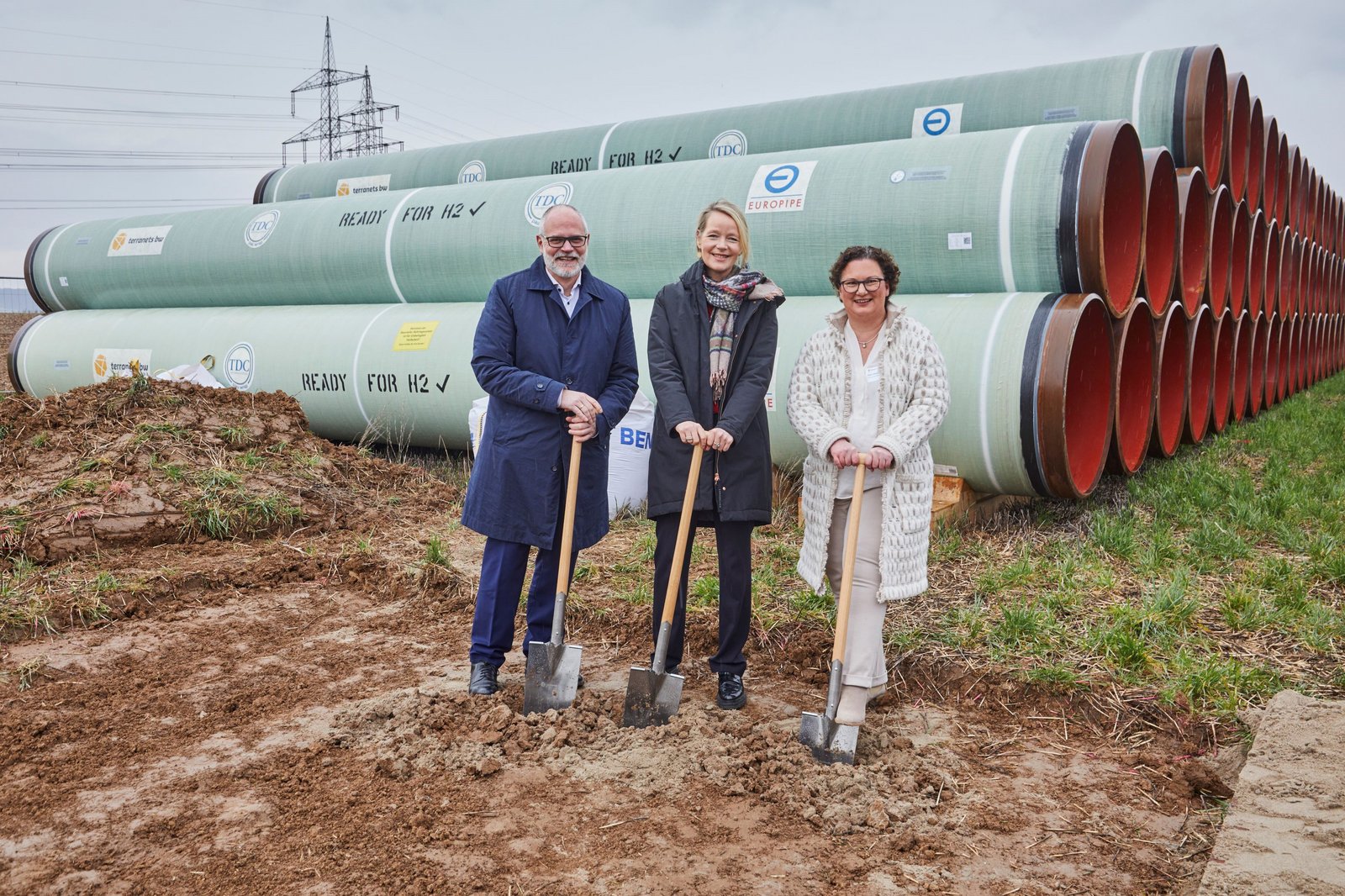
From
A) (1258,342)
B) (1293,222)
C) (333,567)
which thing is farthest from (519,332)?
(1293,222)

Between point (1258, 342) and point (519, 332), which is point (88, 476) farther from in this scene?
point (1258, 342)

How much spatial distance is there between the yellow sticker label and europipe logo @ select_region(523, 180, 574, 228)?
3.34 ft

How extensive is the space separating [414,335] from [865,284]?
4784 mm

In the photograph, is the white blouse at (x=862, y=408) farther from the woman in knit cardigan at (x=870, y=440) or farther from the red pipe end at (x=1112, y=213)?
the red pipe end at (x=1112, y=213)

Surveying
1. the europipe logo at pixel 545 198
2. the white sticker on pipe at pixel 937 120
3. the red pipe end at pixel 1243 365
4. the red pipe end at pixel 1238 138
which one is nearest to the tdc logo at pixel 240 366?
the europipe logo at pixel 545 198

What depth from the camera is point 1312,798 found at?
8.04ft

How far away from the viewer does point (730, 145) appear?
861cm

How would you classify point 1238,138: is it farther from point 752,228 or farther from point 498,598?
point 498,598

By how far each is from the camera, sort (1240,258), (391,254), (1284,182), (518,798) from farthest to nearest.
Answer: (1284,182)
(1240,258)
(391,254)
(518,798)

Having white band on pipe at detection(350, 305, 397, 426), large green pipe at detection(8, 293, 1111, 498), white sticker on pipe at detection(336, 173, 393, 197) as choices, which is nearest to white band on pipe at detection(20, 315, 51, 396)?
large green pipe at detection(8, 293, 1111, 498)

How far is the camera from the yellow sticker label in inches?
280

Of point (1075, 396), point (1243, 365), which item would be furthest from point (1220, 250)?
point (1075, 396)

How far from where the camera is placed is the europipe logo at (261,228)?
8500 mm

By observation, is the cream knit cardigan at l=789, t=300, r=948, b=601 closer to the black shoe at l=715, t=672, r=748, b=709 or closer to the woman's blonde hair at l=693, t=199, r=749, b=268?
the woman's blonde hair at l=693, t=199, r=749, b=268
